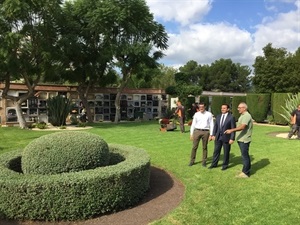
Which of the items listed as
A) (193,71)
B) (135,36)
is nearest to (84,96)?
(135,36)

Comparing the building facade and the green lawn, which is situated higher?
the building facade

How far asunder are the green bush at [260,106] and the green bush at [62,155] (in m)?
19.5

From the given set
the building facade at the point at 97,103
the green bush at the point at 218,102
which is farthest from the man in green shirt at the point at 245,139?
the green bush at the point at 218,102

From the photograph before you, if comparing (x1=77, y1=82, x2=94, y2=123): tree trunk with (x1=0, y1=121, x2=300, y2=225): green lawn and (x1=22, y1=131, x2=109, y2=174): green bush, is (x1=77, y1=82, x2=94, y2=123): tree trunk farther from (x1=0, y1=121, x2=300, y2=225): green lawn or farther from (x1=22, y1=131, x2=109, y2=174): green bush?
(x1=22, y1=131, x2=109, y2=174): green bush

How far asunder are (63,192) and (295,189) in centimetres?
426

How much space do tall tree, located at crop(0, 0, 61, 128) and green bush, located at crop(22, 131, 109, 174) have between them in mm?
11112

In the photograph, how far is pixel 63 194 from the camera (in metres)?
4.26

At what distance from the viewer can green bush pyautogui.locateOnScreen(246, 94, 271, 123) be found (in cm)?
2234

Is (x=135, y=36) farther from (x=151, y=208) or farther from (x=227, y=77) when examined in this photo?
(x=227, y=77)

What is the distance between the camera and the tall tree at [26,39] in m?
14.4

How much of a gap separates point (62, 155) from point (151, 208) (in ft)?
5.62

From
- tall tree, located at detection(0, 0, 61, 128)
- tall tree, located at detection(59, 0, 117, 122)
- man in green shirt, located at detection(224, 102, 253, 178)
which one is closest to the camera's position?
man in green shirt, located at detection(224, 102, 253, 178)

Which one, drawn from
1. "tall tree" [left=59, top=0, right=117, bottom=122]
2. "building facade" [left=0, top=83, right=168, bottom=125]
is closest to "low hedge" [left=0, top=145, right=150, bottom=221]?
"tall tree" [left=59, top=0, right=117, bottom=122]

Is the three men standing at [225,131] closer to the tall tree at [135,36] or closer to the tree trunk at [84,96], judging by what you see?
the tall tree at [135,36]
